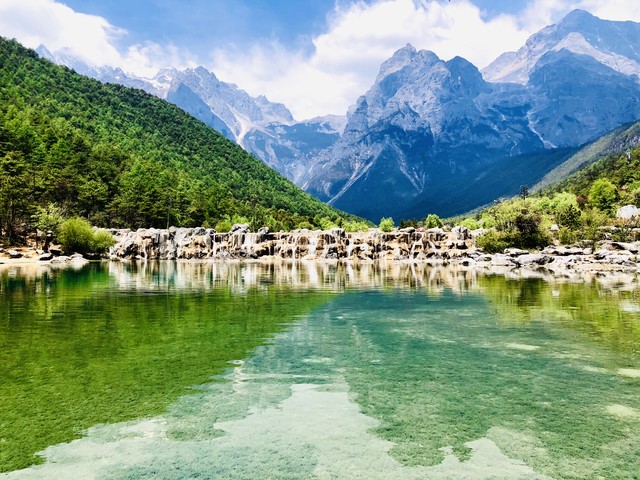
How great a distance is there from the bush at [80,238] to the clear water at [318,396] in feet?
225

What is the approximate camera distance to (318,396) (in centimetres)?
1173

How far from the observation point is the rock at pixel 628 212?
111625 mm

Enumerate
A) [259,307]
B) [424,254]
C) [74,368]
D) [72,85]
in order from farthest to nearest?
1. [72,85]
2. [424,254]
3. [259,307]
4. [74,368]

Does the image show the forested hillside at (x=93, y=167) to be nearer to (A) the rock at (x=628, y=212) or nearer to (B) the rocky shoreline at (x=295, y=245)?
(B) the rocky shoreline at (x=295, y=245)

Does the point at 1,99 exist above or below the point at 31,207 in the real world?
above

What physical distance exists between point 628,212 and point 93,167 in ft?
461

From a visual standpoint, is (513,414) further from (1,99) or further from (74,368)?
(1,99)

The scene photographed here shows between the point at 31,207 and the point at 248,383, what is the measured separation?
305 ft

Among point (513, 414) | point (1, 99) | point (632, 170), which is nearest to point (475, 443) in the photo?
point (513, 414)

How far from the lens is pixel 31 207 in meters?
87.8

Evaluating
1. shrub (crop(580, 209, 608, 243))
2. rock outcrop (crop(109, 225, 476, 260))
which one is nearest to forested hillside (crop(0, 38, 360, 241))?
rock outcrop (crop(109, 225, 476, 260))

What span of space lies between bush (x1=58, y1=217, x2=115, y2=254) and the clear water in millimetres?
68692

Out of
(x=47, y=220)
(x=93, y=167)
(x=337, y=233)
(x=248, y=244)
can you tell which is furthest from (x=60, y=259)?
(x=337, y=233)

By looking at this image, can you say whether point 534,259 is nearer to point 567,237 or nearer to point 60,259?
point 567,237
